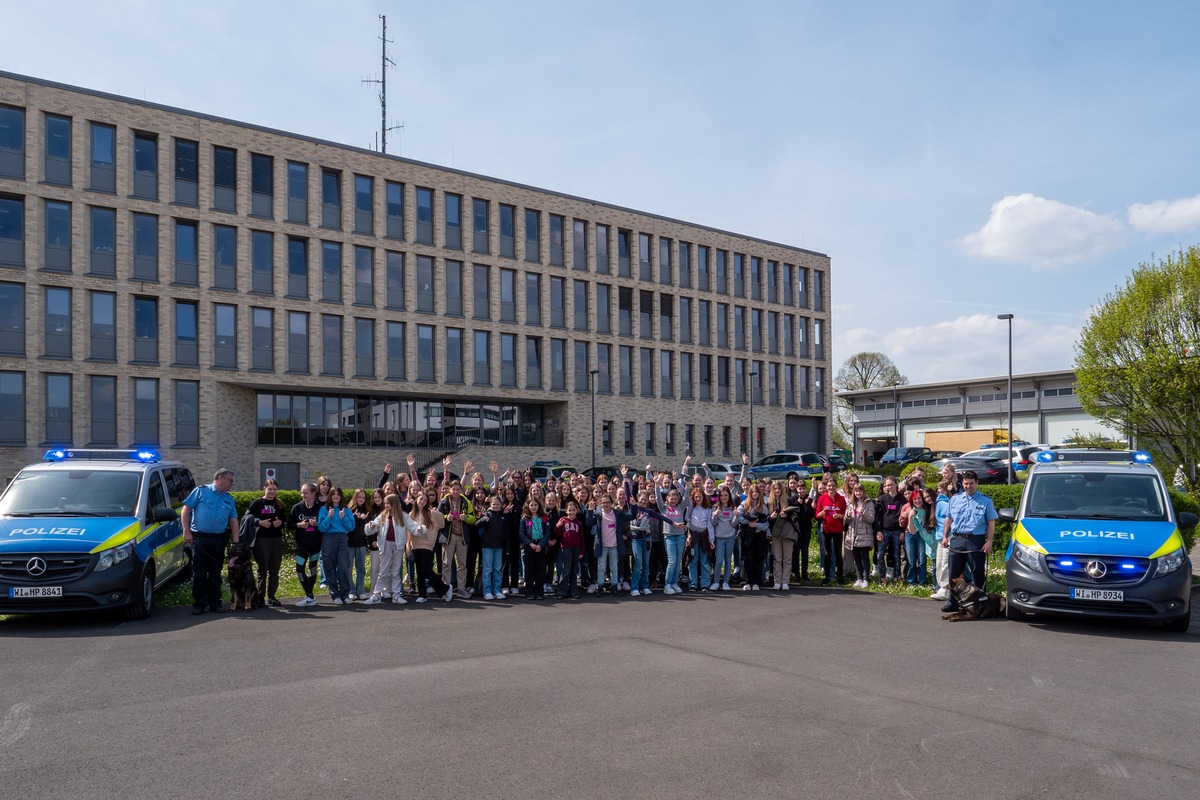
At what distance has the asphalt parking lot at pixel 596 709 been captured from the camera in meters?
5.30

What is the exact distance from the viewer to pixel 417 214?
4178 centimetres

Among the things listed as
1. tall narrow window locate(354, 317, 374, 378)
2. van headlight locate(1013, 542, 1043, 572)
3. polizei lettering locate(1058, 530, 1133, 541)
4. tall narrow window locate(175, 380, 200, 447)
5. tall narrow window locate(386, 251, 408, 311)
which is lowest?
van headlight locate(1013, 542, 1043, 572)

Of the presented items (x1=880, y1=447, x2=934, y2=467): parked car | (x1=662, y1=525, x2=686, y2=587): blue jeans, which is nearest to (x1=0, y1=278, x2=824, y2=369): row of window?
(x1=880, y1=447, x2=934, y2=467): parked car

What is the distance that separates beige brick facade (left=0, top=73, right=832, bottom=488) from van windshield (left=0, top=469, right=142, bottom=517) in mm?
23290

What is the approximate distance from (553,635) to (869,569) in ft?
22.4

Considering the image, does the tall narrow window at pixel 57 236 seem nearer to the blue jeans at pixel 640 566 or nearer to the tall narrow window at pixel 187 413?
the tall narrow window at pixel 187 413

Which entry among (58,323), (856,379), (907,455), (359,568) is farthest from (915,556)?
(856,379)

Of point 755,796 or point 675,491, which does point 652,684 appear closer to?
point 755,796

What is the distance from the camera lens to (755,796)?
5.02 m

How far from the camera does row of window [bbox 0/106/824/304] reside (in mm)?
32812

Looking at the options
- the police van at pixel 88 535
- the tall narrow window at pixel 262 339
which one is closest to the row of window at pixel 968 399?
the tall narrow window at pixel 262 339

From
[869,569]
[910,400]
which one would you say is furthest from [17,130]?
[910,400]

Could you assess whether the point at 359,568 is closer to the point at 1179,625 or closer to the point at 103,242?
the point at 1179,625

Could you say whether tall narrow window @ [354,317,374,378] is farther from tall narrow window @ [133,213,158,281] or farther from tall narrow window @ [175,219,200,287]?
tall narrow window @ [133,213,158,281]
